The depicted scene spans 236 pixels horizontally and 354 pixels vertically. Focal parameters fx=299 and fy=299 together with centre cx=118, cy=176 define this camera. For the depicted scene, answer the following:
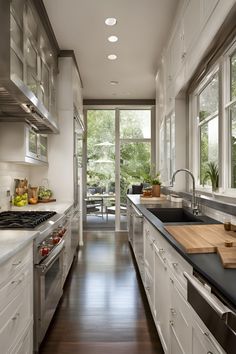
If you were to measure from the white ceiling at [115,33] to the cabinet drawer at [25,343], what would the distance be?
10.5 feet

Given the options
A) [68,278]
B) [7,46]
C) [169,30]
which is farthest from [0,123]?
[169,30]

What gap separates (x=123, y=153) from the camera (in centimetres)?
720

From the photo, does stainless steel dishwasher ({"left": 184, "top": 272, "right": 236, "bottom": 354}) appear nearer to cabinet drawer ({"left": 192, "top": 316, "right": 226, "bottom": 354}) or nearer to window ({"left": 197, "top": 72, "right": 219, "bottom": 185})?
cabinet drawer ({"left": 192, "top": 316, "right": 226, "bottom": 354})

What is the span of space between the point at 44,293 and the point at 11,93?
151cm

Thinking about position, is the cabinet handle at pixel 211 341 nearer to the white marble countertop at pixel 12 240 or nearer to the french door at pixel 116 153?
the white marble countertop at pixel 12 240

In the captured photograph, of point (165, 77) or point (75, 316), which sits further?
point (165, 77)

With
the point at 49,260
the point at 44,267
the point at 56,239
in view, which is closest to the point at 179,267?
the point at 44,267

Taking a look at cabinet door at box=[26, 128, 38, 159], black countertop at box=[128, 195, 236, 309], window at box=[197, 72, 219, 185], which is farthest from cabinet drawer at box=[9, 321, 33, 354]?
window at box=[197, 72, 219, 185]

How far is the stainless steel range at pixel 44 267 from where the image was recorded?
1.97 metres

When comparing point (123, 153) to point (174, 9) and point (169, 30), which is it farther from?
point (174, 9)

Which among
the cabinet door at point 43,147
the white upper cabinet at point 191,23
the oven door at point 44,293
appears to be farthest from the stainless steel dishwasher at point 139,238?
the white upper cabinet at point 191,23

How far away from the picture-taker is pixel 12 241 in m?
1.67

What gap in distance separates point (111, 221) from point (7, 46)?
5.58m

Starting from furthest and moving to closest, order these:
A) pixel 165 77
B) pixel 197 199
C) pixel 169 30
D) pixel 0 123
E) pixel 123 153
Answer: pixel 123 153 → pixel 165 77 → pixel 169 30 → pixel 0 123 → pixel 197 199
